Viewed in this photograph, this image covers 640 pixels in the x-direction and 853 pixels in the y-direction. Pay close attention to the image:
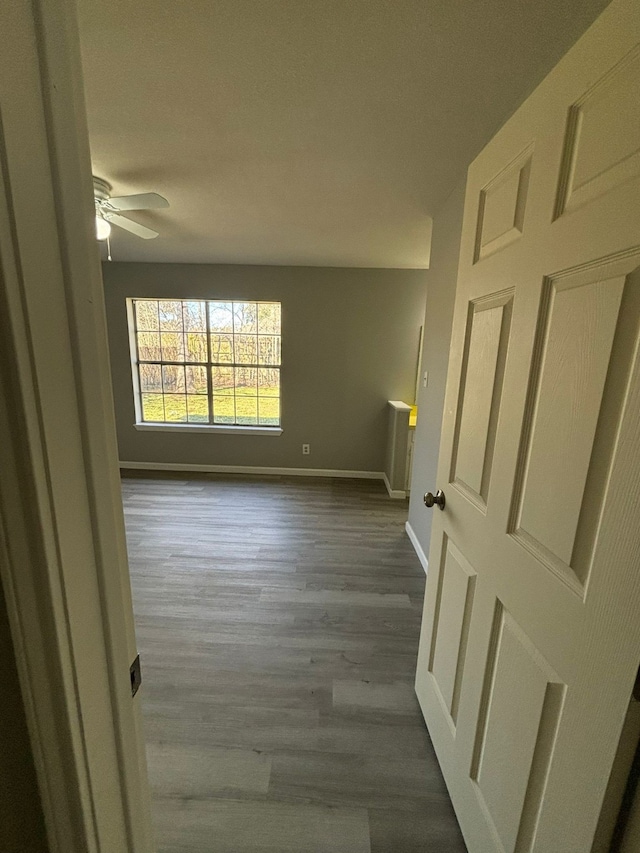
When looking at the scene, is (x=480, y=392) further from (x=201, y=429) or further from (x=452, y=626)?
(x=201, y=429)

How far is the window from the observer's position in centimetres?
404

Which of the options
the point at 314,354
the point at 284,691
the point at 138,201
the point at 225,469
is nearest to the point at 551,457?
the point at 284,691

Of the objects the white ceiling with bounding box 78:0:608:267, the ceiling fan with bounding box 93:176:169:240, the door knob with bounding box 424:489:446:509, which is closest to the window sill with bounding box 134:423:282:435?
the ceiling fan with bounding box 93:176:169:240

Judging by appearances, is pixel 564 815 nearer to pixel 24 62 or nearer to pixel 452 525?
pixel 452 525

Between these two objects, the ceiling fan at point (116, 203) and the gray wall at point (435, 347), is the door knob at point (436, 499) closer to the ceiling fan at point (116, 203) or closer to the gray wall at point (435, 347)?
the gray wall at point (435, 347)

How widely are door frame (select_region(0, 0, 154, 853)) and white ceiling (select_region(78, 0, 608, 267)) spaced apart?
1.02 m

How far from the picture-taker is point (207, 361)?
4156 millimetres

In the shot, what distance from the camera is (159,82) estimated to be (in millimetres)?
1264

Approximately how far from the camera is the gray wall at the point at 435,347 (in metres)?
2.07

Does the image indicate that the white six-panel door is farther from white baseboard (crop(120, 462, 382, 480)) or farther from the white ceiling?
white baseboard (crop(120, 462, 382, 480))

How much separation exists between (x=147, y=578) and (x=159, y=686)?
86 centimetres

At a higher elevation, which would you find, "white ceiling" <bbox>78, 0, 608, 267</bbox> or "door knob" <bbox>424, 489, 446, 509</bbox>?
"white ceiling" <bbox>78, 0, 608, 267</bbox>

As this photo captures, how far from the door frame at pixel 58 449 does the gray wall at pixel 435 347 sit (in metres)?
1.97

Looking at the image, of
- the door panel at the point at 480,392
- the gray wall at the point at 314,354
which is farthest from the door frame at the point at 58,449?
the gray wall at the point at 314,354
